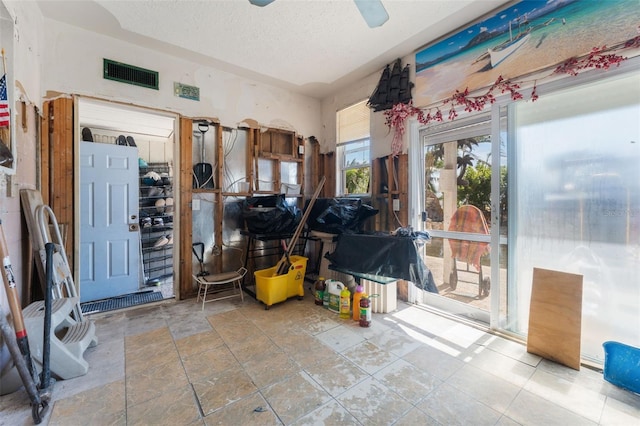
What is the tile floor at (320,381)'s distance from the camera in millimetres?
1497

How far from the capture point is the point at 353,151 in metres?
4.08

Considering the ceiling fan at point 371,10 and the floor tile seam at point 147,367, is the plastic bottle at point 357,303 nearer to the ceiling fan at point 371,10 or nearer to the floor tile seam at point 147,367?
the floor tile seam at point 147,367

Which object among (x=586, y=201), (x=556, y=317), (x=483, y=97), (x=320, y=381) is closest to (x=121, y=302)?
(x=320, y=381)

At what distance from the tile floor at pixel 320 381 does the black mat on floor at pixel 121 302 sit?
66 cm

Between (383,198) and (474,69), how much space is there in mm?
1657

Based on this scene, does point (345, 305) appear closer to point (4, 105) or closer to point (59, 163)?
point (4, 105)

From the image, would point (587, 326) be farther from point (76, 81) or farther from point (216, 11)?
point (76, 81)

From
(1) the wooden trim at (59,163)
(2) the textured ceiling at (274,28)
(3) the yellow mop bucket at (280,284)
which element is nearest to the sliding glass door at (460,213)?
(2) the textured ceiling at (274,28)

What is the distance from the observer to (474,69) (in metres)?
2.57

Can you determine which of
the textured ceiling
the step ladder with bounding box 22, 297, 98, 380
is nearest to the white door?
the textured ceiling

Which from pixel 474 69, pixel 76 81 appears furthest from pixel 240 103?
pixel 474 69

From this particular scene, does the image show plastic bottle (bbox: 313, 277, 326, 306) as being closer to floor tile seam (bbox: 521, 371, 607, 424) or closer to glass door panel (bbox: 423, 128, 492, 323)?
glass door panel (bbox: 423, 128, 492, 323)

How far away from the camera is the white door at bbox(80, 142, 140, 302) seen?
3.40 meters

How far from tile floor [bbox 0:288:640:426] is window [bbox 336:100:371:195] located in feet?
7.06
